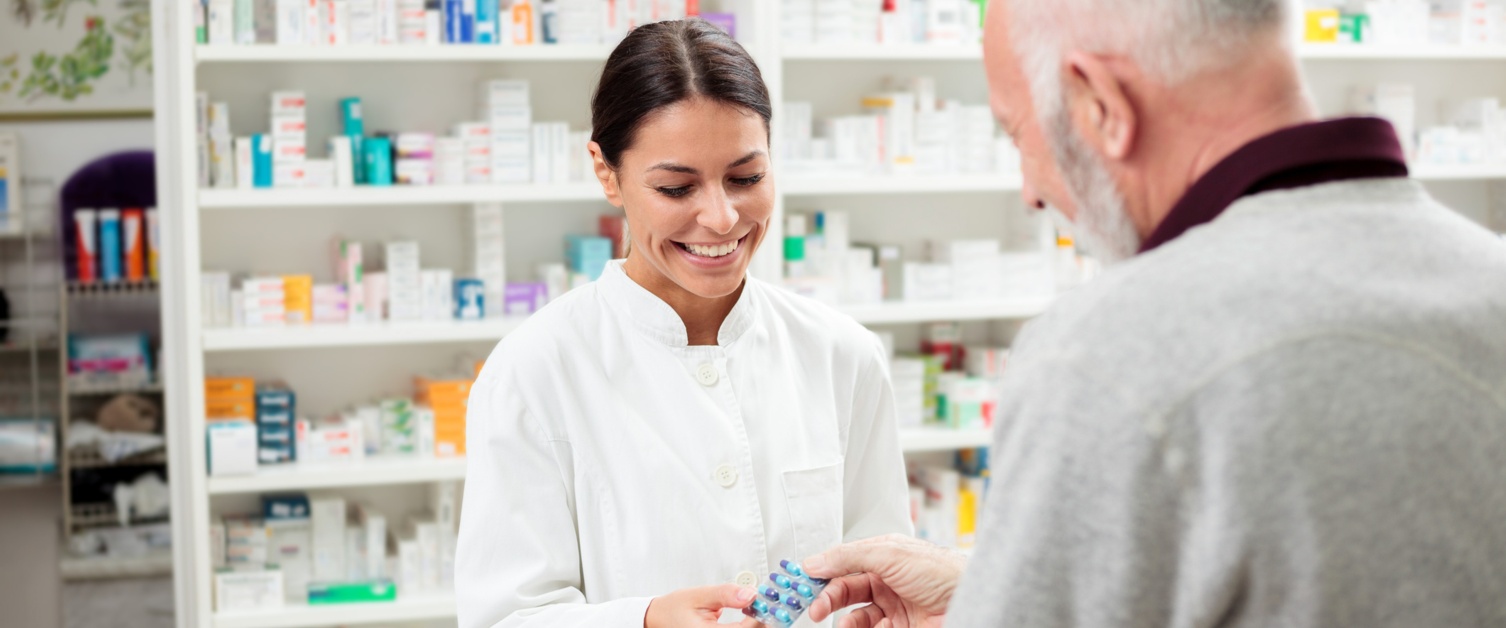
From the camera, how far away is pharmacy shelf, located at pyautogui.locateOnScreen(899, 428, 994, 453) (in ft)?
11.9

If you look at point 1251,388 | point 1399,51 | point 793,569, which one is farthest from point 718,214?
point 1399,51

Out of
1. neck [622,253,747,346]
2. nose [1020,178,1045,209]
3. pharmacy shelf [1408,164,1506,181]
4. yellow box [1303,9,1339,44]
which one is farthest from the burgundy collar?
pharmacy shelf [1408,164,1506,181]

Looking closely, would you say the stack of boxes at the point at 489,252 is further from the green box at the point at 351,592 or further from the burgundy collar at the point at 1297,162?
the burgundy collar at the point at 1297,162

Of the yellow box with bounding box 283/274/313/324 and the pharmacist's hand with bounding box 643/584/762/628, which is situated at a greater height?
the yellow box with bounding box 283/274/313/324

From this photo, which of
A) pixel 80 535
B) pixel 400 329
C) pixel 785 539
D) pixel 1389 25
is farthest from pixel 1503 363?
pixel 80 535

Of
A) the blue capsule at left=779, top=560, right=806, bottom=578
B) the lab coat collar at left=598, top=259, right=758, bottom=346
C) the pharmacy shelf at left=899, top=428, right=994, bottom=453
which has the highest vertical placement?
the lab coat collar at left=598, top=259, right=758, bottom=346

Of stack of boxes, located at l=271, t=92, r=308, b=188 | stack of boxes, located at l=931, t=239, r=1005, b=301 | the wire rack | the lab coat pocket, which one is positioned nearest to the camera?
the lab coat pocket

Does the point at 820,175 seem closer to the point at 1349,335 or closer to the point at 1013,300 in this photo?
the point at 1013,300

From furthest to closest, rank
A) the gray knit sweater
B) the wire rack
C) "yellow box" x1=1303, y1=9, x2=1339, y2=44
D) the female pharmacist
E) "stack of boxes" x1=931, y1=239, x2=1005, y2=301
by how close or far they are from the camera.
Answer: the wire rack, "yellow box" x1=1303, y1=9, x2=1339, y2=44, "stack of boxes" x1=931, y1=239, x2=1005, y2=301, the female pharmacist, the gray knit sweater

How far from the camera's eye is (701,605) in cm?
134

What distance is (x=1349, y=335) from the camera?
0.67 meters

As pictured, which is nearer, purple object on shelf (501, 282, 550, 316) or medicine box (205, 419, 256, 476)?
→ medicine box (205, 419, 256, 476)

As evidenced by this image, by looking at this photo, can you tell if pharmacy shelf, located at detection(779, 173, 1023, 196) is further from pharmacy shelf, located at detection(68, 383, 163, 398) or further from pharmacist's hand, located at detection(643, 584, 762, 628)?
pharmacist's hand, located at detection(643, 584, 762, 628)

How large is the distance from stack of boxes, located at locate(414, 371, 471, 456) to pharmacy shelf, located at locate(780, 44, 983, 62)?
3.88 feet
